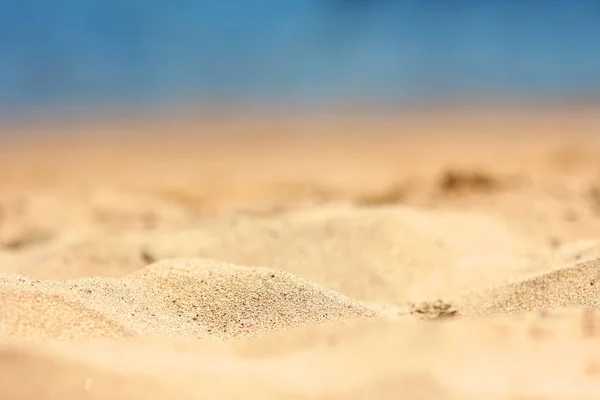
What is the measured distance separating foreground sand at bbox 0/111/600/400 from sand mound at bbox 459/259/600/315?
0.05ft

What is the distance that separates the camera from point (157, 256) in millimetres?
5016

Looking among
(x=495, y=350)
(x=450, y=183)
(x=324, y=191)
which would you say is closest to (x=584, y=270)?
(x=495, y=350)

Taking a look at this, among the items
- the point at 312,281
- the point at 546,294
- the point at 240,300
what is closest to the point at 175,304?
the point at 240,300

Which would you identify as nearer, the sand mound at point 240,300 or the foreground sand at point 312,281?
the foreground sand at point 312,281

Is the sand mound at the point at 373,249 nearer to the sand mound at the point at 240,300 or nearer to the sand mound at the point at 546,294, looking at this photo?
the sand mound at the point at 546,294

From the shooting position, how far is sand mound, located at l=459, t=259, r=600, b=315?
131 inches

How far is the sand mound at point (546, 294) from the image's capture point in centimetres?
334

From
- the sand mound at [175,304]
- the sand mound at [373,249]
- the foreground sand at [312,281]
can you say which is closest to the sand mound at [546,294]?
the foreground sand at [312,281]

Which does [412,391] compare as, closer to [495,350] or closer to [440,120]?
[495,350]

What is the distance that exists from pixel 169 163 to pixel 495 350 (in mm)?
11814

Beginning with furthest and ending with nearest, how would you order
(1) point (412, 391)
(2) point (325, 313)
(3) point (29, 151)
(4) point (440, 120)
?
(4) point (440, 120) < (3) point (29, 151) < (2) point (325, 313) < (1) point (412, 391)

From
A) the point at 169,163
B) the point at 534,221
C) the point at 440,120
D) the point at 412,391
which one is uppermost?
the point at 440,120

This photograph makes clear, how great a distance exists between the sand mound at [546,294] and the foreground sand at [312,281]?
0.05 feet

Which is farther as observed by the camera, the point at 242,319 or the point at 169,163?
the point at 169,163
